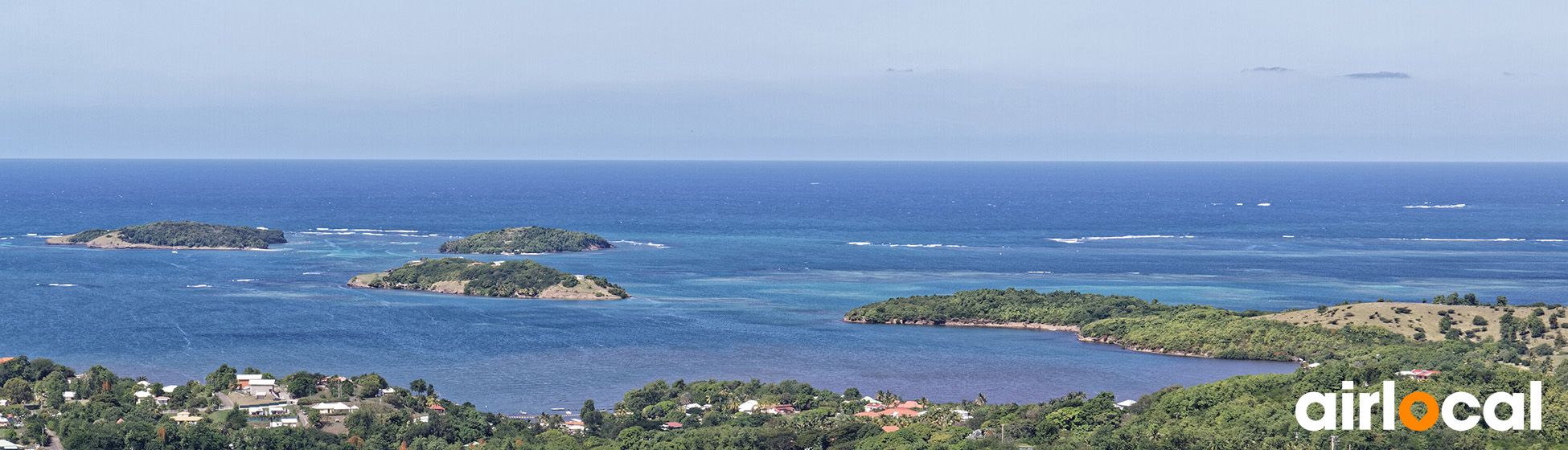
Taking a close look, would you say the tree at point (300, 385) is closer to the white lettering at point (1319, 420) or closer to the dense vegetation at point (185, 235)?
the white lettering at point (1319, 420)

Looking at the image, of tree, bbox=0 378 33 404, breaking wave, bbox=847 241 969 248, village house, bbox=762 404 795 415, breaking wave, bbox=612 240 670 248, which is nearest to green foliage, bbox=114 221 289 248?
breaking wave, bbox=612 240 670 248

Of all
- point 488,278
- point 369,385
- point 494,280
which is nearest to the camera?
point 369,385

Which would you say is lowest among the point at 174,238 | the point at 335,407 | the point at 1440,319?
the point at 335,407

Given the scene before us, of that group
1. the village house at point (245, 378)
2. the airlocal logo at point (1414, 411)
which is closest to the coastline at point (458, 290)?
the village house at point (245, 378)

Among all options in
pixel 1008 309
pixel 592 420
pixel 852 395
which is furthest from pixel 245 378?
pixel 1008 309

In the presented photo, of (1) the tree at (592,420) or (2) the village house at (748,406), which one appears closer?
(1) the tree at (592,420)

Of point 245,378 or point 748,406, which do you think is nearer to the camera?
point 748,406

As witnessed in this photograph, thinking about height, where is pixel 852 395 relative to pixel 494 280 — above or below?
below

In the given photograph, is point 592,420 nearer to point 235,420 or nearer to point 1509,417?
point 235,420
